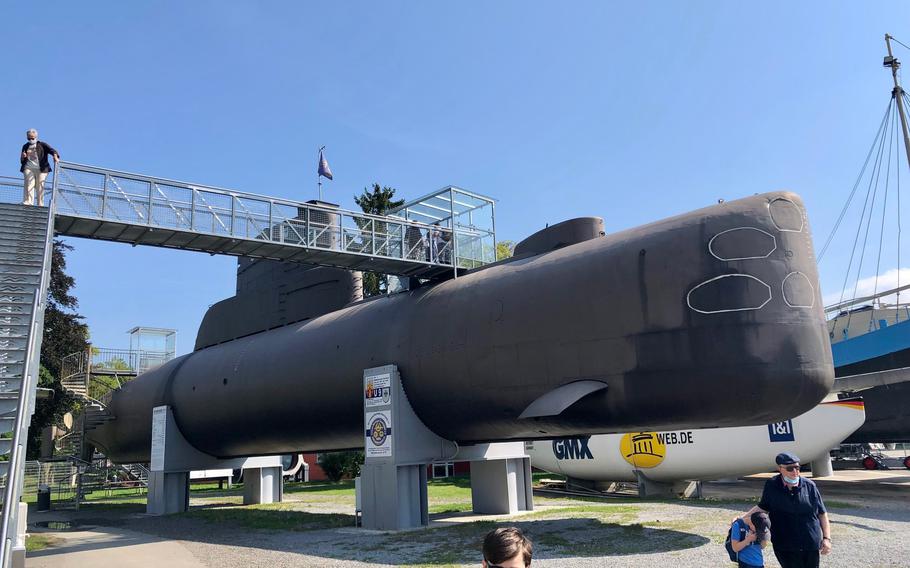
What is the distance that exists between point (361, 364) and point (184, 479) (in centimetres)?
931

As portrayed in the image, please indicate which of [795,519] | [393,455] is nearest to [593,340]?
[393,455]

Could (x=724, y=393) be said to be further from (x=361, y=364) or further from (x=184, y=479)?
(x=184, y=479)

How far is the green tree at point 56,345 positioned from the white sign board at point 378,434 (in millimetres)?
27711

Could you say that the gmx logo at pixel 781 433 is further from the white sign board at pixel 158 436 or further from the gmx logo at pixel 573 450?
the white sign board at pixel 158 436

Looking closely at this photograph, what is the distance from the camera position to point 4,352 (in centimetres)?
984

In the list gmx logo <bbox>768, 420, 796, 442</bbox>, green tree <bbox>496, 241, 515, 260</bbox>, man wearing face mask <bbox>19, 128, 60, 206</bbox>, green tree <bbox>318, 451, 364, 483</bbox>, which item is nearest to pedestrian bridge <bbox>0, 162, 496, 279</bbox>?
man wearing face mask <bbox>19, 128, 60, 206</bbox>

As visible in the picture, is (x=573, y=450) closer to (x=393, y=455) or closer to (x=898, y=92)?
(x=393, y=455)

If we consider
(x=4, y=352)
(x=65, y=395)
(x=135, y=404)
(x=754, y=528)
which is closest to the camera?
(x=754, y=528)

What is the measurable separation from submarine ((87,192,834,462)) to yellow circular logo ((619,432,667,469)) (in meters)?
7.21

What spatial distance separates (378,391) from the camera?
14.2 meters

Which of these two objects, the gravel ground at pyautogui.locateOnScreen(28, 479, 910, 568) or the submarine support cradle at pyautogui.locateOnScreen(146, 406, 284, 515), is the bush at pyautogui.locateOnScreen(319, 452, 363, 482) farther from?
the gravel ground at pyautogui.locateOnScreen(28, 479, 910, 568)

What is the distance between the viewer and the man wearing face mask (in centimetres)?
1330

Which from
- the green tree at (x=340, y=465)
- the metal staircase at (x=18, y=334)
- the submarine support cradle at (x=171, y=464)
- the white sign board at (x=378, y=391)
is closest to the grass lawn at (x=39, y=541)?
the submarine support cradle at (x=171, y=464)

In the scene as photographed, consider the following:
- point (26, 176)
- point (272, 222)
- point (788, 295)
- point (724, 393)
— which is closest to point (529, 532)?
point (724, 393)
